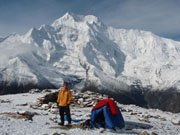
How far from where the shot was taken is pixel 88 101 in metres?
36.8

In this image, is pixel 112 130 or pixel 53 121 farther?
pixel 53 121

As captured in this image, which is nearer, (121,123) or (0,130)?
(0,130)

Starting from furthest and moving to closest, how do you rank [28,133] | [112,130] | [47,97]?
[47,97]
[112,130]
[28,133]

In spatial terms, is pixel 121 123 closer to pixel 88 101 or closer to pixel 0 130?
pixel 0 130

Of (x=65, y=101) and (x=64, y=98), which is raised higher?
(x=64, y=98)

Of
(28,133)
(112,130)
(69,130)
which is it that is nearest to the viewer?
(28,133)

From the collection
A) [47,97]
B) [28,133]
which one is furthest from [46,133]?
[47,97]

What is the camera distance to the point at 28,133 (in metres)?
15.0

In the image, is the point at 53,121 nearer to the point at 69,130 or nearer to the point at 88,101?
the point at 69,130

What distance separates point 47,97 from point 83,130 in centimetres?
2011

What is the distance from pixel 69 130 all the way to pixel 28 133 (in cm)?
286

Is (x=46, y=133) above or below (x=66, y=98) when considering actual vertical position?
below

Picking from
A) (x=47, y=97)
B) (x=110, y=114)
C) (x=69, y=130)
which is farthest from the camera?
(x=47, y=97)

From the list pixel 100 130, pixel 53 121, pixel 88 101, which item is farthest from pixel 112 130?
pixel 88 101
